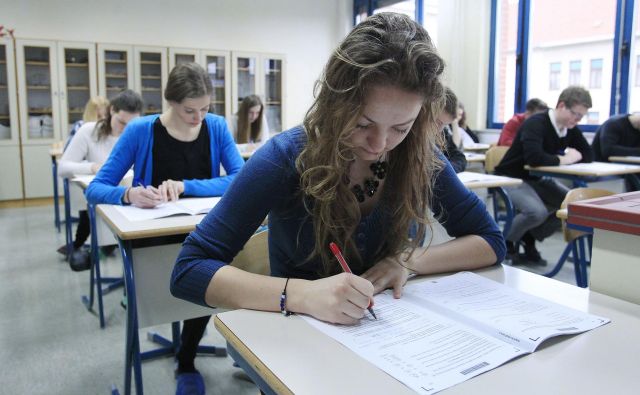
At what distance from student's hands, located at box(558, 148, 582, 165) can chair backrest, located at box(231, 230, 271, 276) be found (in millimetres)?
3249

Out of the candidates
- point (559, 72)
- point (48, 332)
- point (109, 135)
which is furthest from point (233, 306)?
point (559, 72)

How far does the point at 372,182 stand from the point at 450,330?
1.35ft

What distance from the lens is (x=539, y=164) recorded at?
3.79m

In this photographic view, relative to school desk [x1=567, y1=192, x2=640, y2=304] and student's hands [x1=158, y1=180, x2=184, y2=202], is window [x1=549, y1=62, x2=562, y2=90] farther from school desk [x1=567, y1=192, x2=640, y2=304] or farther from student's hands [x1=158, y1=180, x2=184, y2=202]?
school desk [x1=567, y1=192, x2=640, y2=304]

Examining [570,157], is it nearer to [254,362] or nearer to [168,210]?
[168,210]

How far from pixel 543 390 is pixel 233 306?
54cm

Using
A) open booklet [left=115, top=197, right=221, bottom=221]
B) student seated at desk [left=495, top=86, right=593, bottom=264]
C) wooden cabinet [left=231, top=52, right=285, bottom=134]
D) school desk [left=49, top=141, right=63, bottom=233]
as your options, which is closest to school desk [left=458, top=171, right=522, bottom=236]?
student seated at desk [left=495, top=86, right=593, bottom=264]

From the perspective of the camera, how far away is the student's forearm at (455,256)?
116 cm

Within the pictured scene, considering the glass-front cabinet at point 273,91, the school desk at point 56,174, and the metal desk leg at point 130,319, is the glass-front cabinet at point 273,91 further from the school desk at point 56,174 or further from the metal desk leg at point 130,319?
the metal desk leg at point 130,319

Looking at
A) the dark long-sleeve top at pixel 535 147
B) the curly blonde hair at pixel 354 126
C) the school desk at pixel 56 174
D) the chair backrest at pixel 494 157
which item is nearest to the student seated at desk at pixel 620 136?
the dark long-sleeve top at pixel 535 147

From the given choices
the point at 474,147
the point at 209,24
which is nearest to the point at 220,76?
the point at 209,24

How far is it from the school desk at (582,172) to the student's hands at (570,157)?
0.18ft

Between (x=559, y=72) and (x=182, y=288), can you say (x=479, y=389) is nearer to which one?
(x=182, y=288)

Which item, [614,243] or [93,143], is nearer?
[614,243]
